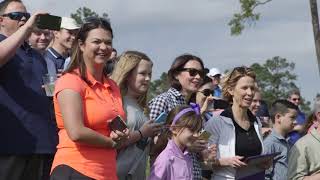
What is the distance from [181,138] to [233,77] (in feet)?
2.72

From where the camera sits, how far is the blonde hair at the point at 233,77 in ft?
22.7

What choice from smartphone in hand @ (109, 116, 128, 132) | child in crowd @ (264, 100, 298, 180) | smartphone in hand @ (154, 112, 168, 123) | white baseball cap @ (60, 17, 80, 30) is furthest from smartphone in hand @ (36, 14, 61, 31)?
child in crowd @ (264, 100, 298, 180)

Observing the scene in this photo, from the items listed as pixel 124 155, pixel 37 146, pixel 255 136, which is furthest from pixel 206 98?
pixel 37 146

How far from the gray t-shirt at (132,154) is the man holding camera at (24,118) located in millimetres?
713

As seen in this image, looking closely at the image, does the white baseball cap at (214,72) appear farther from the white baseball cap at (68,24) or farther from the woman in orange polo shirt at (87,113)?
the woman in orange polo shirt at (87,113)

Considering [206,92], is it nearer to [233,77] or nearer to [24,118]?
[233,77]

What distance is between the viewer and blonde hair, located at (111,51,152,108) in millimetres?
6340

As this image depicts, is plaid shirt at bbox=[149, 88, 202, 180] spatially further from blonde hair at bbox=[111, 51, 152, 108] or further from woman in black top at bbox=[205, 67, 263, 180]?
blonde hair at bbox=[111, 51, 152, 108]

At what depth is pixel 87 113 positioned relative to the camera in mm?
4906

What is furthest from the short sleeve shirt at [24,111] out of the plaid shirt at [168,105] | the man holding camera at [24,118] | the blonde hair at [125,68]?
the plaid shirt at [168,105]

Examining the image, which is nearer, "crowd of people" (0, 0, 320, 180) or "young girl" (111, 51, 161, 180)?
"crowd of people" (0, 0, 320, 180)

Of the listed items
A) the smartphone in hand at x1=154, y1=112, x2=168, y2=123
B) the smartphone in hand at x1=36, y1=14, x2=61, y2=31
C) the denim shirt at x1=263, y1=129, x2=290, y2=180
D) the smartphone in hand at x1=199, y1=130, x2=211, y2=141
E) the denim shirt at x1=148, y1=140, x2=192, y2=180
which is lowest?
the denim shirt at x1=263, y1=129, x2=290, y2=180

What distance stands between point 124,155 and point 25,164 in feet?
3.20

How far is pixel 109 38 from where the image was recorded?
17.0 ft
